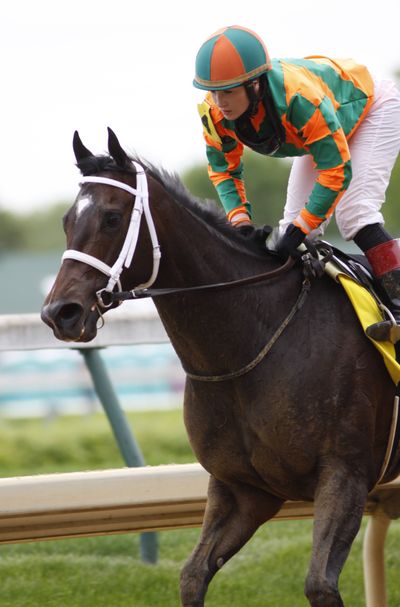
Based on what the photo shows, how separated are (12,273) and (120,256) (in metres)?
28.0

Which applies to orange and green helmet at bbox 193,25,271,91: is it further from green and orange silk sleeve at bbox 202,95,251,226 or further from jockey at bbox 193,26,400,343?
green and orange silk sleeve at bbox 202,95,251,226

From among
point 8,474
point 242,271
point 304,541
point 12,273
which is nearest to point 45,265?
point 12,273

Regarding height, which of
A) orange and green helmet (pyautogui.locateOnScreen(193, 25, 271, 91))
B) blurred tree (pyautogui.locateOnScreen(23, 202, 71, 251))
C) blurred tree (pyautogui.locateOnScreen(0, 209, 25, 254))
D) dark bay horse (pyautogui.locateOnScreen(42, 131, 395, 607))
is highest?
orange and green helmet (pyautogui.locateOnScreen(193, 25, 271, 91))

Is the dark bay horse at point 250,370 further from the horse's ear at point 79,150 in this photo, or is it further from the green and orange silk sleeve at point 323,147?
the green and orange silk sleeve at point 323,147

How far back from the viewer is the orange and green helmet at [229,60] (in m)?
4.19

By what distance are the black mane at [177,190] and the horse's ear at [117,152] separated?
0.05 ft

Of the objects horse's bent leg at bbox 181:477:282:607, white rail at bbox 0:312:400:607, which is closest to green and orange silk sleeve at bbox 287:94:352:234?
horse's bent leg at bbox 181:477:282:607

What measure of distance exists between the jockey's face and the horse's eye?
25.2 inches

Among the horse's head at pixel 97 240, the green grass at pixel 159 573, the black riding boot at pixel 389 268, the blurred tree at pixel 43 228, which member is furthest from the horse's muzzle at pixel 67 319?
the blurred tree at pixel 43 228

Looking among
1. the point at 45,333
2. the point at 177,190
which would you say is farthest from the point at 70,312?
the point at 45,333

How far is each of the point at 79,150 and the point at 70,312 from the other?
0.65 meters

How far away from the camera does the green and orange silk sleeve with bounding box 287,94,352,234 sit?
4.25m

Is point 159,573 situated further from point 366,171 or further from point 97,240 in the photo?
point 97,240

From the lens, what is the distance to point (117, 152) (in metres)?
4.07
